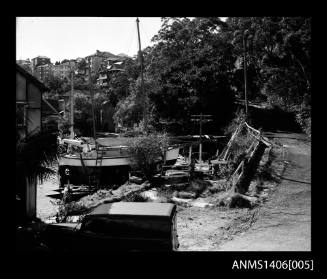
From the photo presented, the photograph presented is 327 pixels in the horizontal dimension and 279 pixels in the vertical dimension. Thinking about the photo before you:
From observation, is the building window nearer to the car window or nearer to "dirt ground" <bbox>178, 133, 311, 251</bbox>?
the car window

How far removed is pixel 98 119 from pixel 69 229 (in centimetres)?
4987

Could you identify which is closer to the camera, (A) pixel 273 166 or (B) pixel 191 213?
(B) pixel 191 213

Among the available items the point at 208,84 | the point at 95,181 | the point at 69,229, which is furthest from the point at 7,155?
the point at 208,84

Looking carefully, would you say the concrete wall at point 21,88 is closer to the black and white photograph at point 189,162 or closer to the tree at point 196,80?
the black and white photograph at point 189,162

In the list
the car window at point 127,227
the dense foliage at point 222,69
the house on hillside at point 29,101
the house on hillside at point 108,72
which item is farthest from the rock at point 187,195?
the house on hillside at point 108,72

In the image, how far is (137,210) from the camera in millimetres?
9445

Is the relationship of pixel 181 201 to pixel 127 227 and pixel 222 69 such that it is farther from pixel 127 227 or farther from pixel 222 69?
pixel 222 69

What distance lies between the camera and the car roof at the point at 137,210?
920 centimetres

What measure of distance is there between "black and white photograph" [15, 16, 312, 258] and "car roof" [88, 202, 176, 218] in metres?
0.04

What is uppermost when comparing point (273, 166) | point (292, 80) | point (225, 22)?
point (225, 22)

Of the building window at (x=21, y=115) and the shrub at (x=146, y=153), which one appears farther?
the shrub at (x=146, y=153)

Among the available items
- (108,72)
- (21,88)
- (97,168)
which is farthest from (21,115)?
(108,72)

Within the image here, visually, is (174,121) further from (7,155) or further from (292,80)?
(7,155)

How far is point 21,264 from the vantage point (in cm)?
621
